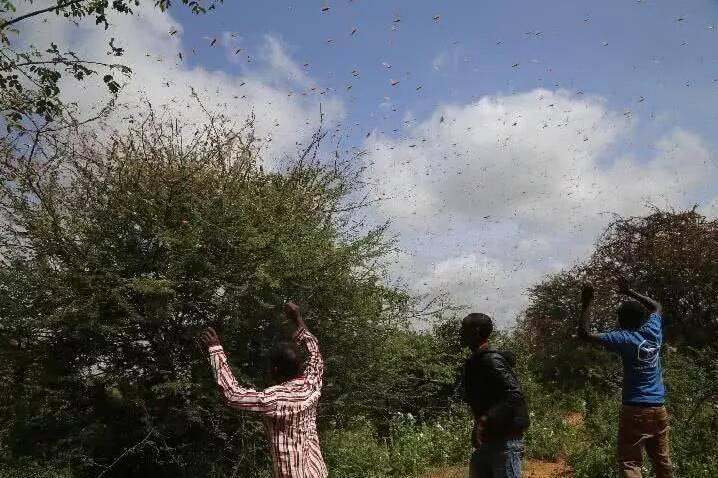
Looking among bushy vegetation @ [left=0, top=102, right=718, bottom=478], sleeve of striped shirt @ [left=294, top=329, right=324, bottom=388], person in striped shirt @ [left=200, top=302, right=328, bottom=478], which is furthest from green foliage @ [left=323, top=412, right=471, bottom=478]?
person in striped shirt @ [left=200, top=302, right=328, bottom=478]

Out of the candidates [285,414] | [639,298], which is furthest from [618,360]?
[285,414]

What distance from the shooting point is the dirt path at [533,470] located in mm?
8141

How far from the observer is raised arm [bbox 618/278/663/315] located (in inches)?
188

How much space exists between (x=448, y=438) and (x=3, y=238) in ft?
22.8

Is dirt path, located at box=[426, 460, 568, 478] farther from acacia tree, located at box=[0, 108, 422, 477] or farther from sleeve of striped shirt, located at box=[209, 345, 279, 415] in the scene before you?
sleeve of striped shirt, located at box=[209, 345, 279, 415]

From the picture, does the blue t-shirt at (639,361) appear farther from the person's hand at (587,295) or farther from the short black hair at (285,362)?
the short black hair at (285,362)

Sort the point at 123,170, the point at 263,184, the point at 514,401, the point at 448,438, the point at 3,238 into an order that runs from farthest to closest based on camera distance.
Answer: the point at 448,438
the point at 263,184
the point at 123,170
the point at 3,238
the point at 514,401

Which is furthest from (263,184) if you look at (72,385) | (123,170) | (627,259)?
(627,259)

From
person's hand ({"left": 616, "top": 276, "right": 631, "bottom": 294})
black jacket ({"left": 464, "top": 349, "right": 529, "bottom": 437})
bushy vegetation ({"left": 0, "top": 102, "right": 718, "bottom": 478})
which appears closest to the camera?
black jacket ({"left": 464, "top": 349, "right": 529, "bottom": 437})

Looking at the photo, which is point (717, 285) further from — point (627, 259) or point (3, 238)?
point (3, 238)

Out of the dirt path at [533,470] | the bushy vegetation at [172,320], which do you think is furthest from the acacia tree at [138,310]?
the dirt path at [533,470]

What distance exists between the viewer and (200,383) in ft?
21.6

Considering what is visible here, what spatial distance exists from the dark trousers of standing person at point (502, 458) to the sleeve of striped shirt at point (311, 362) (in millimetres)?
1156

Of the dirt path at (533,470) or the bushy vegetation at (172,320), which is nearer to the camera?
the bushy vegetation at (172,320)
